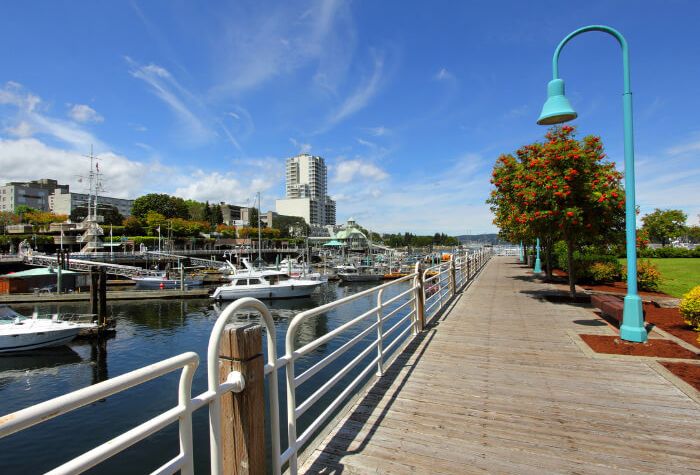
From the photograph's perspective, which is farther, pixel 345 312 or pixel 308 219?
pixel 308 219

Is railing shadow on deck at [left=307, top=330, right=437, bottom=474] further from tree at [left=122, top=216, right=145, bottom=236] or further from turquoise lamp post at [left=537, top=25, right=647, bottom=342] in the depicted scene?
tree at [left=122, top=216, right=145, bottom=236]

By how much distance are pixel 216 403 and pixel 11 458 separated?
10.1 m

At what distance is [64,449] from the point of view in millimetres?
8688

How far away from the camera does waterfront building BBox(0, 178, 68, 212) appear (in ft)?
386

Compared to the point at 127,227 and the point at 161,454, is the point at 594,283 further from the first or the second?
the point at 127,227

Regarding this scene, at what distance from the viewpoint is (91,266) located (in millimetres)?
41469

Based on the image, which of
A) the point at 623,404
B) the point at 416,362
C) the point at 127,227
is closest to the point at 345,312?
the point at 416,362

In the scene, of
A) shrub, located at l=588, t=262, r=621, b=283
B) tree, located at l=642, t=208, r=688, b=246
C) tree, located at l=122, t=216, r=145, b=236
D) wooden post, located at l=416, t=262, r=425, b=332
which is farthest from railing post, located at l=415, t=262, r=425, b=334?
Result: tree, located at l=122, t=216, r=145, b=236

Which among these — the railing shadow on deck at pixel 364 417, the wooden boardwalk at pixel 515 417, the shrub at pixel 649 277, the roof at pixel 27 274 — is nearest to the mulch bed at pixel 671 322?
the wooden boardwalk at pixel 515 417

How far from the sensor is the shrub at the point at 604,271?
1664 centimetres

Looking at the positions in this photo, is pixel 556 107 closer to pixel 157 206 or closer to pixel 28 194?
pixel 157 206

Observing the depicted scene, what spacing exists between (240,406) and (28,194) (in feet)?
527

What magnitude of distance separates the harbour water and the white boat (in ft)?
1.52

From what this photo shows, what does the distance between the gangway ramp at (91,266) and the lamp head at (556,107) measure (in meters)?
46.1
